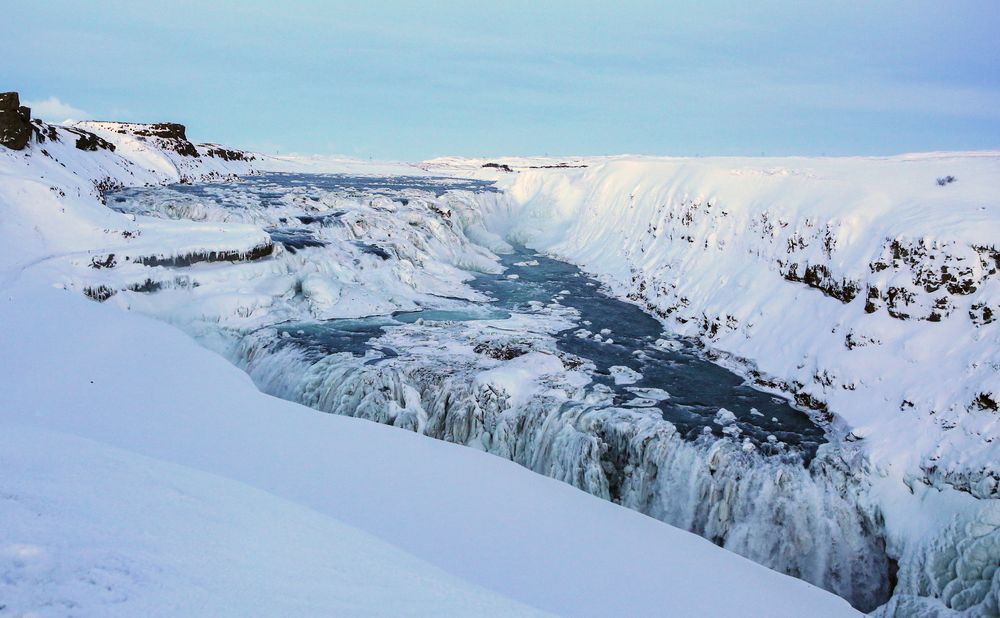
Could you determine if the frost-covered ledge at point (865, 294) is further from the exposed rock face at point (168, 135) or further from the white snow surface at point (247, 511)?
the exposed rock face at point (168, 135)

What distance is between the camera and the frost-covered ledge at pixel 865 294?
28.9ft

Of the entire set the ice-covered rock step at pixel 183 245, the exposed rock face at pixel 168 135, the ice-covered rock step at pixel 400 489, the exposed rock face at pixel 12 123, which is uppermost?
the exposed rock face at pixel 168 135

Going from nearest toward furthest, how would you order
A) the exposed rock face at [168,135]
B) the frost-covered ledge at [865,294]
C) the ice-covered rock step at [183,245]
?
the frost-covered ledge at [865,294] → the ice-covered rock step at [183,245] → the exposed rock face at [168,135]

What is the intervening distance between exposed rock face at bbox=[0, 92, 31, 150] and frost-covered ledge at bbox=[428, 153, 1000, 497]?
880 inches

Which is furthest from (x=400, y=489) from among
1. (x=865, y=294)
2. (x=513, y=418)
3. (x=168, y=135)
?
(x=168, y=135)

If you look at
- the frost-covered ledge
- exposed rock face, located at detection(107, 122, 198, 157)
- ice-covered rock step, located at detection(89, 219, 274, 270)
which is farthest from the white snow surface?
exposed rock face, located at detection(107, 122, 198, 157)

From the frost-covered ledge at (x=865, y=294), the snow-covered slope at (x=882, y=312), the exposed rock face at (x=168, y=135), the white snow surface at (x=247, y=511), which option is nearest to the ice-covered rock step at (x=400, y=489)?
the white snow surface at (x=247, y=511)

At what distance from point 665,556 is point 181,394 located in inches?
283

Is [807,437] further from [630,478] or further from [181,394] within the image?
[181,394]

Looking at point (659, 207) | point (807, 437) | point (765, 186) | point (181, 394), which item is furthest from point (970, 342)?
point (659, 207)

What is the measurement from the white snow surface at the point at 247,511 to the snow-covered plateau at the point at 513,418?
0.10 ft

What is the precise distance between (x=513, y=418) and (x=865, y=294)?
7.37 meters

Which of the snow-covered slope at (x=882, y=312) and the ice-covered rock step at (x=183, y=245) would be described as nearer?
the snow-covered slope at (x=882, y=312)

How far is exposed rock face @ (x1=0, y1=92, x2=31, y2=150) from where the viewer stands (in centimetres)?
2148
